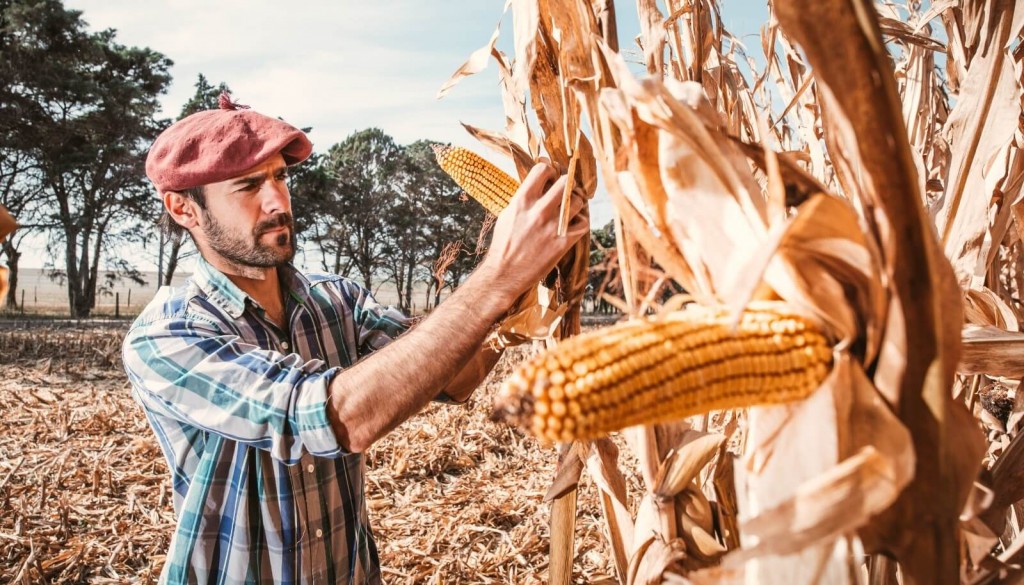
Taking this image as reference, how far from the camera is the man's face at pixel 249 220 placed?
2025 mm

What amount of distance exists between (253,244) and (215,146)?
11.9 inches

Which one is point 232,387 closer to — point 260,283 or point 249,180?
point 260,283

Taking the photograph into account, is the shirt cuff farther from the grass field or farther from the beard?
the grass field

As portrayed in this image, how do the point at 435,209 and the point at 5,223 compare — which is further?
the point at 435,209

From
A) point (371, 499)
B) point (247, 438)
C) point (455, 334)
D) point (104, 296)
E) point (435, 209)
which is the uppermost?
point (435, 209)

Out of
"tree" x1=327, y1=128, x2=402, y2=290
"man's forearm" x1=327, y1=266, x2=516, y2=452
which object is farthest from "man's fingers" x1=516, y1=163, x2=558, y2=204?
"tree" x1=327, y1=128, x2=402, y2=290

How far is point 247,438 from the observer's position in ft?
5.27

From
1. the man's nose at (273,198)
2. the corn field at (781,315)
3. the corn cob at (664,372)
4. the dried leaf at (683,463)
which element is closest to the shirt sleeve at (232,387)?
the man's nose at (273,198)

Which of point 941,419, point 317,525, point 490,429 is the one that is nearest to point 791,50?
point 941,419

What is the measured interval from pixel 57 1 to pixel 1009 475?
101ft

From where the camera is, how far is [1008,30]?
1.46m

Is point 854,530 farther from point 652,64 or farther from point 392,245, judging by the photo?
point 392,245

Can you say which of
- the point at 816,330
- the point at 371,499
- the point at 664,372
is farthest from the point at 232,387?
the point at 371,499

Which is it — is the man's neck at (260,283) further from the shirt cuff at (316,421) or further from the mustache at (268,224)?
the shirt cuff at (316,421)
